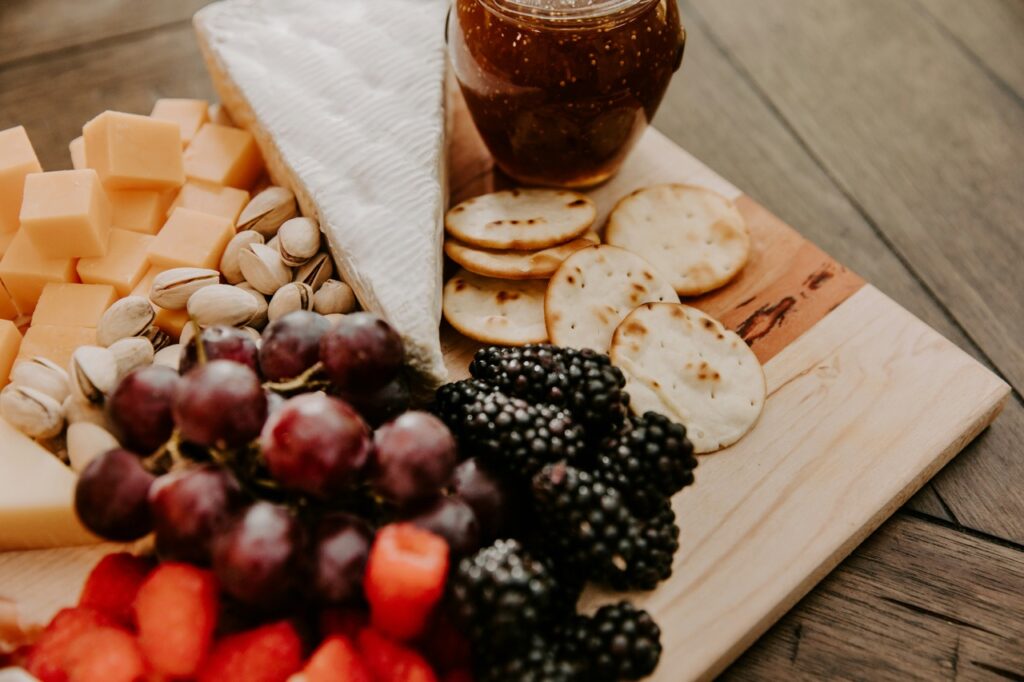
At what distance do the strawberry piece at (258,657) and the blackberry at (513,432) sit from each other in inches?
10.4

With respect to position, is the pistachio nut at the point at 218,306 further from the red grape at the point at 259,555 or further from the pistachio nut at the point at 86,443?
the red grape at the point at 259,555

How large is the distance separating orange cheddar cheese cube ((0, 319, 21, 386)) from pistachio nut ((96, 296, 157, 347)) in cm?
11

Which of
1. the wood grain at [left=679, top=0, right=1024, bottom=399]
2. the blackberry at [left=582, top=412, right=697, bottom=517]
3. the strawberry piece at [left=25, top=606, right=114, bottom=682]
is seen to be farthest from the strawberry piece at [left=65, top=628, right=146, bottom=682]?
the wood grain at [left=679, top=0, right=1024, bottom=399]

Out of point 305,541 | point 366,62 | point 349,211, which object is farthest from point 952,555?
point 366,62

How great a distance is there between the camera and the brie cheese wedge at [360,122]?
1075mm

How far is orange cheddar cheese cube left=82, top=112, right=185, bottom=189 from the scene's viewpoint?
1166 millimetres

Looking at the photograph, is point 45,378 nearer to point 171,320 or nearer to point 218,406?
point 171,320

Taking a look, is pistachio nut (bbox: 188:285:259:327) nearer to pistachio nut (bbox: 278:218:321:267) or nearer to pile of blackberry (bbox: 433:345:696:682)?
pistachio nut (bbox: 278:218:321:267)

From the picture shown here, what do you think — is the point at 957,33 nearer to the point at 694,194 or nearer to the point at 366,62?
the point at 694,194

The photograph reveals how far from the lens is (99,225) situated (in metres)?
1.12

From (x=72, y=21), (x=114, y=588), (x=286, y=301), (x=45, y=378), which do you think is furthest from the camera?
(x=72, y=21)

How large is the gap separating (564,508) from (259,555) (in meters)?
0.29

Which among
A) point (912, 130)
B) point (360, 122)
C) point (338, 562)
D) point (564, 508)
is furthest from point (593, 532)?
point (912, 130)

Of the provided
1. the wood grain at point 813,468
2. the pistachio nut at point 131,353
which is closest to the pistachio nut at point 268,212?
the pistachio nut at point 131,353
